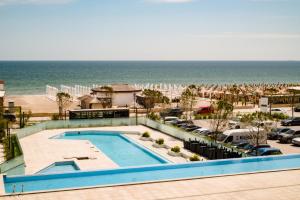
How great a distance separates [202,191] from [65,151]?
524 inches

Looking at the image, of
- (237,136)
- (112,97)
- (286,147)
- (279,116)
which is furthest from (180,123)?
(112,97)

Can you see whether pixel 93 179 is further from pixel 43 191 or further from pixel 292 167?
pixel 292 167

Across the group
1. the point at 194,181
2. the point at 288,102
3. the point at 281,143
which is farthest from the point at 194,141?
the point at 288,102

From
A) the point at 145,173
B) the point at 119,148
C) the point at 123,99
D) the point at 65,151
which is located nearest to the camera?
the point at 145,173

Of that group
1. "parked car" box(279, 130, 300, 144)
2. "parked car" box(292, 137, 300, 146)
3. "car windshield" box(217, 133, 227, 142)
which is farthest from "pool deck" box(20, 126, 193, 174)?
"parked car" box(292, 137, 300, 146)

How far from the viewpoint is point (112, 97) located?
48.2 metres

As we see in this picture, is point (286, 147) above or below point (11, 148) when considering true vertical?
below

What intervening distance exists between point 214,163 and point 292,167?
11.5 feet

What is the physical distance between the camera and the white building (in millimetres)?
44656

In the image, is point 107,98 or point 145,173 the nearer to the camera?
point 145,173

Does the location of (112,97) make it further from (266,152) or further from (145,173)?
(145,173)

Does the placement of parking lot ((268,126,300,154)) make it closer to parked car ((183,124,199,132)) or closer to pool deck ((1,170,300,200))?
parked car ((183,124,199,132))

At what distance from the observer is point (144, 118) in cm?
3728

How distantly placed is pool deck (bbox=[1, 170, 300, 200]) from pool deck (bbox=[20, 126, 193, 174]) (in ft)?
22.5
